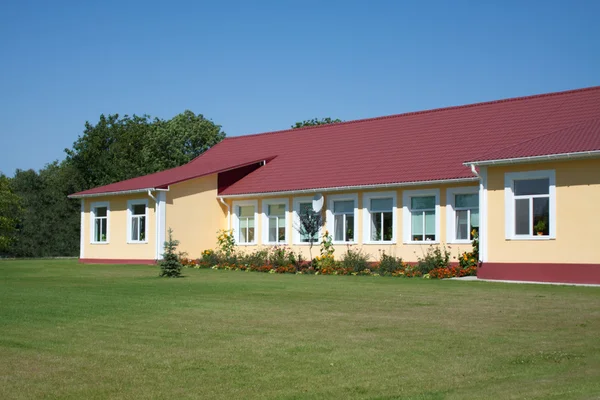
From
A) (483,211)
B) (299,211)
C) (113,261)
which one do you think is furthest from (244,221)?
(483,211)

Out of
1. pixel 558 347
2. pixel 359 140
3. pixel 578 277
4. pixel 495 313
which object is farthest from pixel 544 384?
pixel 359 140

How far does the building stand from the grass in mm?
5545

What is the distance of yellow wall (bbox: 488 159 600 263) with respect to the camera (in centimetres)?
2294

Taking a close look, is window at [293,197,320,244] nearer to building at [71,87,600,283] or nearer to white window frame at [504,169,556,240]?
building at [71,87,600,283]

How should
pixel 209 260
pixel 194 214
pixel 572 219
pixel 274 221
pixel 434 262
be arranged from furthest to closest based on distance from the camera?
pixel 194 214 < pixel 274 221 < pixel 209 260 < pixel 434 262 < pixel 572 219

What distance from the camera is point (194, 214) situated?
35938 millimetres

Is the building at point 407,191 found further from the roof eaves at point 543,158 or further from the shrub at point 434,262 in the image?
the shrub at point 434,262

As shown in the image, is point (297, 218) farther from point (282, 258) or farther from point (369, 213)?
point (369, 213)

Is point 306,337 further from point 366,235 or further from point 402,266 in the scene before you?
point 366,235

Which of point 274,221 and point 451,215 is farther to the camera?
point 274,221

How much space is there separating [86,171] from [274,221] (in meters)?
36.9

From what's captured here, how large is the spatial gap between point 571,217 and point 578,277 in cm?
170

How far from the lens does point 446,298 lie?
58.1 ft

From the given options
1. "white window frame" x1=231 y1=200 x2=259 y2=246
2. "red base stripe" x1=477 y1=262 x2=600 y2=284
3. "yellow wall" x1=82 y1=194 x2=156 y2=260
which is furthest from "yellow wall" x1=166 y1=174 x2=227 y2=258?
"red base stripe" x1=477 y1=262 x2=600 y2=284
